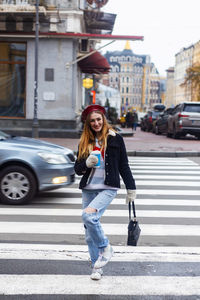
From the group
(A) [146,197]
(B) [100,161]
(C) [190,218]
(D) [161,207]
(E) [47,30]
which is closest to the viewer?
(B) [100,161]

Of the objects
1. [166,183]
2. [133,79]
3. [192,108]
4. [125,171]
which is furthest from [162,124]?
[133,79]

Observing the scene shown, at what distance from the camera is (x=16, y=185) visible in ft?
26.1

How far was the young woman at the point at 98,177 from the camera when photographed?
4.29 metres

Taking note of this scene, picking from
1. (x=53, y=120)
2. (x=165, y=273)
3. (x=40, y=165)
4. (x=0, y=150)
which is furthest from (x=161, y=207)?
(x=53, y=120)

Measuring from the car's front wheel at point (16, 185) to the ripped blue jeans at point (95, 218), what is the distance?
3.61 metres

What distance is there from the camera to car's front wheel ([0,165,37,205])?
25.9 feet

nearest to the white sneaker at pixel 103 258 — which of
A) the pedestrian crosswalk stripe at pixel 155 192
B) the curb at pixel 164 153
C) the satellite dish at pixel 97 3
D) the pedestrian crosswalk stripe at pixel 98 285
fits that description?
the pedestrian crosswalk stripe at pixel 98 285

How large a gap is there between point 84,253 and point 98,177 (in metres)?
1.19

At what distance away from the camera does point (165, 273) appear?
14.9 ft

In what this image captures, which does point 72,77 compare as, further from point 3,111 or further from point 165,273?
point 165,273

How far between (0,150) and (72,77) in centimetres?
1450

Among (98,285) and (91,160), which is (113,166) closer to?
(91,160)

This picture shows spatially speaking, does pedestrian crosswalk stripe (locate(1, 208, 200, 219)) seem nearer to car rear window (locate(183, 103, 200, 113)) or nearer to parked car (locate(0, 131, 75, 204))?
parked car (locate(0, 131, 75, 204))

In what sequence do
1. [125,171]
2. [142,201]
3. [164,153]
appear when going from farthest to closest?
[164,153], [142,201], [125,171]
